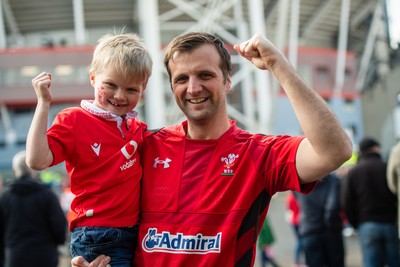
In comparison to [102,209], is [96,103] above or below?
above

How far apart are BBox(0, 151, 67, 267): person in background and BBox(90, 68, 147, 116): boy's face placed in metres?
2.80

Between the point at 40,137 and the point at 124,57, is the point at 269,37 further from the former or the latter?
the point at 40,137

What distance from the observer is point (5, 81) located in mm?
29375

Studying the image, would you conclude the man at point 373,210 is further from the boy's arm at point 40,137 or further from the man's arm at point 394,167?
the boy's arm at point 40,137

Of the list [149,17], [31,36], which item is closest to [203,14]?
[149,17]

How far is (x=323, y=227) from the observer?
19.0ft

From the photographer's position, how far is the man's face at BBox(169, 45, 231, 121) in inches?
77.0

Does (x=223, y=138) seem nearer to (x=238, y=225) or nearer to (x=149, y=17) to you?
(x=238, y=225)

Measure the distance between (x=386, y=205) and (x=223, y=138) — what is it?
3.84 meters

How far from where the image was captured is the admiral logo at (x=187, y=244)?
1.88 m

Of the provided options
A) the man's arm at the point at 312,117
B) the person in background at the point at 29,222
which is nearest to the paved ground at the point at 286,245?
the person in background at the point at 29,222

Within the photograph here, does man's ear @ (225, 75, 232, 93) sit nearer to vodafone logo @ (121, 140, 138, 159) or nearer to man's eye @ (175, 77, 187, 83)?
man's eye @ (175, 77, 187, 83)

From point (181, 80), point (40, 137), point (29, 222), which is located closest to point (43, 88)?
point (40, 137)

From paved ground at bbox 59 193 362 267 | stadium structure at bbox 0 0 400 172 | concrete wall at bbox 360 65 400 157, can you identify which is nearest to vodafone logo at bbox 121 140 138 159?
paved ground at bbox 59 193 362 267
